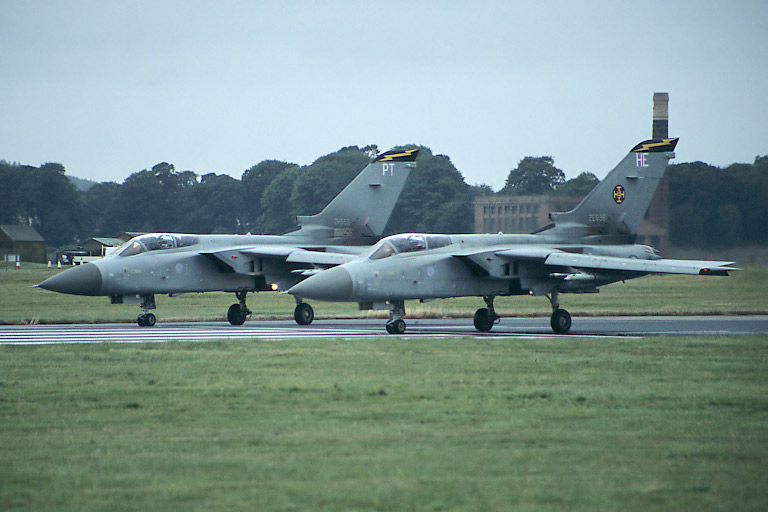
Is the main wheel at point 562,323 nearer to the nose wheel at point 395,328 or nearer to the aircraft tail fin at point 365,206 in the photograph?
the nose wheel at point 395,328

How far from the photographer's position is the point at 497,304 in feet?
116

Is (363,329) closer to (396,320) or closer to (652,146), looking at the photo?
(396,320)

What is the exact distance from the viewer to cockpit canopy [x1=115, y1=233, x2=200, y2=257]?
2366 cm

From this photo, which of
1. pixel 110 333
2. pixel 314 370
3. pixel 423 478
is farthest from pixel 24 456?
pixel 110 333

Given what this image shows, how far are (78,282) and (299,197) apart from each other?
53.7m

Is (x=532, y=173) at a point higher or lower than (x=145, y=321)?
higher

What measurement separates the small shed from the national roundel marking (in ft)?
259

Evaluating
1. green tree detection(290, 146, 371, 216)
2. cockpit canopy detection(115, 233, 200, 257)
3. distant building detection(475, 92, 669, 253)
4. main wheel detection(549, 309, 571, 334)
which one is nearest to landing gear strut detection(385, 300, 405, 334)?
main wheel detection(549, 309, 571, 334)

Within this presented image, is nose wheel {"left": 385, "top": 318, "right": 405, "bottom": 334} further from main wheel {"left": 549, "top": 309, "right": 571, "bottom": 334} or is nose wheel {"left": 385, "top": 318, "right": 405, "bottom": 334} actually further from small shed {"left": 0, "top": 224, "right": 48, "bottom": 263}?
small shed {"left": 0, "top": 224, "right": 48, "bottom": 263}

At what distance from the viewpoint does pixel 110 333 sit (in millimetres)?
21094

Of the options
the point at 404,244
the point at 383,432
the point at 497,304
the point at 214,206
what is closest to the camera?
the point at 383,432

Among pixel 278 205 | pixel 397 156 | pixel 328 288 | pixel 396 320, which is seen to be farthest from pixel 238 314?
pixel 278 205

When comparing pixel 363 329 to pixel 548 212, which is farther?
pixel 548 212

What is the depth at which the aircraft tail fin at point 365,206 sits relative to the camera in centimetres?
2808
